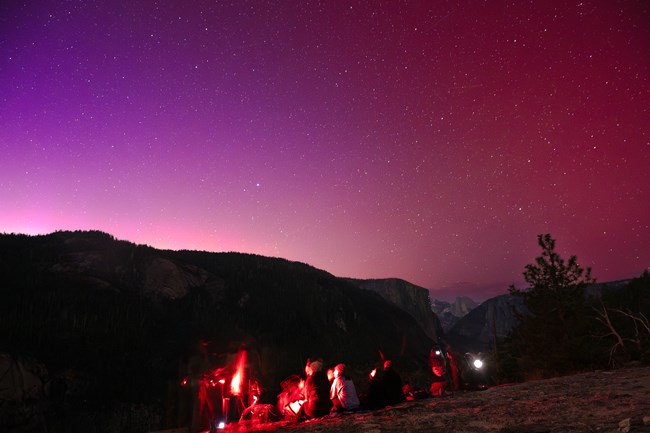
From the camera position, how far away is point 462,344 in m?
188

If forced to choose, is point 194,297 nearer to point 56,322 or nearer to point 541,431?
point 56,322

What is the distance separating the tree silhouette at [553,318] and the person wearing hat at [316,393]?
14.8 meters

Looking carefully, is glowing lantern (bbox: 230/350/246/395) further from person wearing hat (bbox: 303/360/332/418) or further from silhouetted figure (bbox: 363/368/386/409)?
silhouetted figure (bbox: 363/368/386/409)

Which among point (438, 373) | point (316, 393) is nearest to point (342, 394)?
point (316, 393)

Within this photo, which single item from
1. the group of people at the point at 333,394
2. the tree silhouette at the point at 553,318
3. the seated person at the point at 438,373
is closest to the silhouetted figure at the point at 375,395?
the group of people at the point at 333,394

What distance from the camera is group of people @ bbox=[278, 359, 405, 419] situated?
10094 mm

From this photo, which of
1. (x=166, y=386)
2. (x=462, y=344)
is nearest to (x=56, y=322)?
(x=166, y=386)

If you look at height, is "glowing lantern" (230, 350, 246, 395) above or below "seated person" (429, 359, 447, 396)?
above

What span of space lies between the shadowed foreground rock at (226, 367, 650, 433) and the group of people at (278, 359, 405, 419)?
71cm

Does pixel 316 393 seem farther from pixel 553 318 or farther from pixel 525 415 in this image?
pixel 553 318

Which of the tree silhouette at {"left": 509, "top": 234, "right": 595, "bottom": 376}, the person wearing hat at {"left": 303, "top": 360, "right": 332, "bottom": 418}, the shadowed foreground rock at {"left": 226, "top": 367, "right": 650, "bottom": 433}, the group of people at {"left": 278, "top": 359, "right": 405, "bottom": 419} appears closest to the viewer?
the shadowed foreground rock at {"left": 226, "top": 367, "right": 650, "bottom": 433}

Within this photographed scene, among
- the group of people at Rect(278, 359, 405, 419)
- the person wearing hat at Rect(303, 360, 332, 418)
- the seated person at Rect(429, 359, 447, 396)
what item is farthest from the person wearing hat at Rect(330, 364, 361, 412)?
the seated person at Rect(429, 359, 447, 396)

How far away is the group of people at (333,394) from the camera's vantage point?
397 inches

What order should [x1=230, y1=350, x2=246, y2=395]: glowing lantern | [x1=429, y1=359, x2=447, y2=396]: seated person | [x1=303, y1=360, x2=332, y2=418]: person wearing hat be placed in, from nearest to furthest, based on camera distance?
[x1=303, y1=360, x2=332, y2=418]: person wearing hat < [x1=230, y1=350, x2=246, y2=395]: glowing lantern < [x1=429, y1=359, x2=447, y2=396]: seated person
